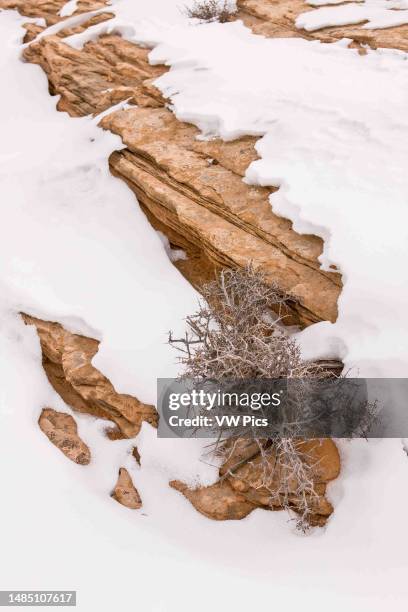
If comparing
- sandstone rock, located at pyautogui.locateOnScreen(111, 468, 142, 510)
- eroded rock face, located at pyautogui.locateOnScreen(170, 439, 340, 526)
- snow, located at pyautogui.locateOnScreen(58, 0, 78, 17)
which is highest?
snow, located at pyautogui.locateOnScreen(58, 0, 78, 17)

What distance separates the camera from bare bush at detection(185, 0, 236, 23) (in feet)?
20.7

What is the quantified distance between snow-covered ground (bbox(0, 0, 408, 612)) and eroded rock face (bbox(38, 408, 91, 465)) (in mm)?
67

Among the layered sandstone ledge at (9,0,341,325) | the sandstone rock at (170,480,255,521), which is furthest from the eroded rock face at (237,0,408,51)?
the sandstone rock at (170,480,255,521)

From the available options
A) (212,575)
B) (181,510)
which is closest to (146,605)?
(212,575)

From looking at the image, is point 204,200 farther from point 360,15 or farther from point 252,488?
point 360,15

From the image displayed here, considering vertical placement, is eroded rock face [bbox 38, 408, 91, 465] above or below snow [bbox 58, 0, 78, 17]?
below

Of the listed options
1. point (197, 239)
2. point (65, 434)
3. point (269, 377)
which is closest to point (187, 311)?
point (197, 239)

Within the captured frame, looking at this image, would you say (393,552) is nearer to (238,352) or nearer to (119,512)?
(238,352)

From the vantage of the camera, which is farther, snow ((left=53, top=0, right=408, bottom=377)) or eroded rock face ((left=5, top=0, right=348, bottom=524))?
snow ((left=53, top=0, right=408, bottom=377))

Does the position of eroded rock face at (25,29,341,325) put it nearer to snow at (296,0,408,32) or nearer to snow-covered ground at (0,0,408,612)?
snow-covered ground at (0,0,408,612)

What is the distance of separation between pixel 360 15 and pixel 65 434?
Result: 540 cm

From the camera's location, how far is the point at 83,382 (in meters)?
3.57

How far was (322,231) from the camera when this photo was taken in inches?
138

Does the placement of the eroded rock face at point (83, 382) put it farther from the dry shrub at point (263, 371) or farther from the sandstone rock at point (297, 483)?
the sandstone rock at point (297, 483)
